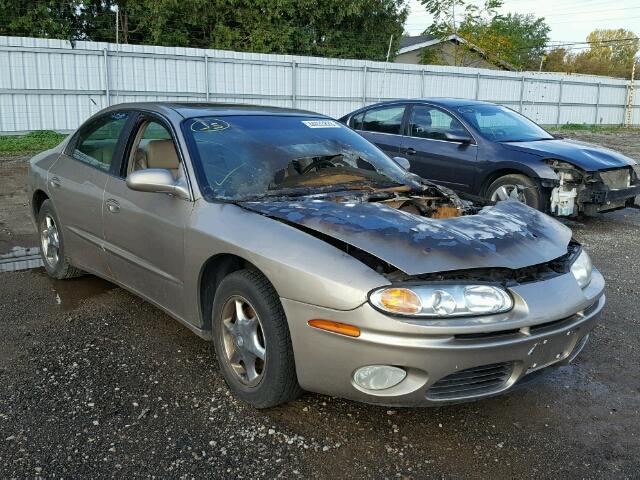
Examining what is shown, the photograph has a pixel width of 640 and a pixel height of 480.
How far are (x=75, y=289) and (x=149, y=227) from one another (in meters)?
1.67

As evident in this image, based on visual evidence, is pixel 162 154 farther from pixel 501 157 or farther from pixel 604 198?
pixel 604 198

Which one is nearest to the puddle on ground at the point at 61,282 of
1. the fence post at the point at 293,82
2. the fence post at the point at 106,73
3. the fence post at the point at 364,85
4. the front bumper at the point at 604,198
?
the front bumper at the point at 604,198

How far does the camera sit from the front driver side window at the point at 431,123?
7930 mm

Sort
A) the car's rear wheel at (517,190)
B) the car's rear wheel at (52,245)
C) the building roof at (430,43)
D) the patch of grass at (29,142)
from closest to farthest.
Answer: the car's rear wheel at (52,245)
the car's rear wheel at (517,190)
the patch of grass at (29,142)
the building roof at (430,43)

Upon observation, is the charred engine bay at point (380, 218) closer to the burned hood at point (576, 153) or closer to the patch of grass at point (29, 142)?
the burned hood at point (576, 153)

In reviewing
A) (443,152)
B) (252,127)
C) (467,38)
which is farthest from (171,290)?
(467,38)

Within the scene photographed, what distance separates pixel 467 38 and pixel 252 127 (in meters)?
29.2

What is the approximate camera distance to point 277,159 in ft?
12.4

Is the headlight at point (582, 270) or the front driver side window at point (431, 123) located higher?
the front driver side window at point (431, 123)

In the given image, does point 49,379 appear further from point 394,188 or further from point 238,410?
point 394,188

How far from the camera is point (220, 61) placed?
17438 mm

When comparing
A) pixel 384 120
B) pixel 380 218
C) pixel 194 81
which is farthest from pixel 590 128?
pixel 380 218

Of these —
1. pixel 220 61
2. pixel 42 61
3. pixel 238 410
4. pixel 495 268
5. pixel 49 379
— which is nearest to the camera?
pixel 495 268

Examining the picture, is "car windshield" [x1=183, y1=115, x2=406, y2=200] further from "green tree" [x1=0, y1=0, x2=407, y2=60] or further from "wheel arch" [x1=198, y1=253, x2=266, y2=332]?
"green tree" [x1=0, y1=0, x2=407, y2=60]
